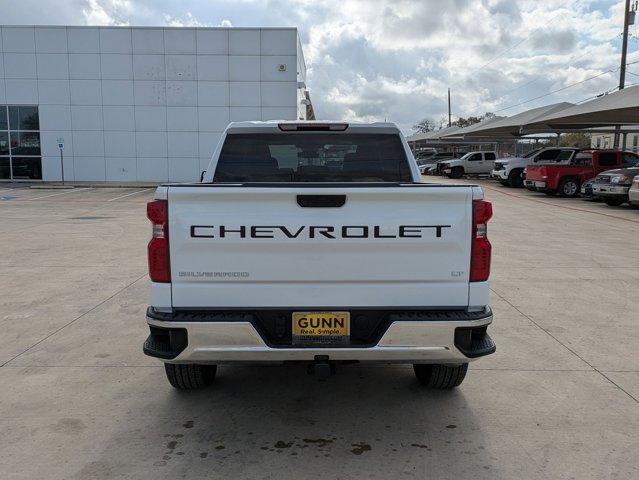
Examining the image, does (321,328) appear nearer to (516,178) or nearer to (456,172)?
(516,178)

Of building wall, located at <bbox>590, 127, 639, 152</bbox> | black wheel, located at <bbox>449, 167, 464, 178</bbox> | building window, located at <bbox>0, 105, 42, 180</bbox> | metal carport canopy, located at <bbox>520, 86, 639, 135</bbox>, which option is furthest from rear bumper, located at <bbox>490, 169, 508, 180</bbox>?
building wall, located at <bbox>590, 127, 639, 152</bbox>

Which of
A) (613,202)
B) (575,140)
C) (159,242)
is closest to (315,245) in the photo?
(159,242)

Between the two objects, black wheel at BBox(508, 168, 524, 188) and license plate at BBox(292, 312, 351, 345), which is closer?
license plate at BBox(292, 312, 351, 345)

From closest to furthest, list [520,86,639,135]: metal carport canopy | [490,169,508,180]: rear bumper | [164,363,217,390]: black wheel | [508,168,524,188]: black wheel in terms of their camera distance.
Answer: [164,363,217,390]: black wheel < [520,86,639,135]: metal carport canopy < [508,168,524,188]: black wheel < [490,169,508,180]: rear bumper

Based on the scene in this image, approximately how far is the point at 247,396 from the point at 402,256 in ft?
5.73

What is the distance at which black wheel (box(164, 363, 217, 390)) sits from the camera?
13.7 ft

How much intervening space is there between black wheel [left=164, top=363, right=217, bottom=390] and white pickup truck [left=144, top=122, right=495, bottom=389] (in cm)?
68

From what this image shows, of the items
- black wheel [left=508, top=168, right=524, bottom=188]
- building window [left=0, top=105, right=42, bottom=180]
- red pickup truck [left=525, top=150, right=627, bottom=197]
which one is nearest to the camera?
red pickup truck [left=525, top=150, right=627, bottom=197]

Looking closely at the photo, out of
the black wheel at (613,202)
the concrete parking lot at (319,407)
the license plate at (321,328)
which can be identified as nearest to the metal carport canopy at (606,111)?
the black wheel at (613,202)

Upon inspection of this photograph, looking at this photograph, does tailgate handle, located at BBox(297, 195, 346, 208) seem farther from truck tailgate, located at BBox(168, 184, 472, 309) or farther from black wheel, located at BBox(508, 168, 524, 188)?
black wheel, located at BBox(508, 168, 524, 188)

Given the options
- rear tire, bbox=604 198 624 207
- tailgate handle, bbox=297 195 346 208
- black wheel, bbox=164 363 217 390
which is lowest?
black wheel, bbox=164 363 217 390

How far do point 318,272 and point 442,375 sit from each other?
1.49 meters

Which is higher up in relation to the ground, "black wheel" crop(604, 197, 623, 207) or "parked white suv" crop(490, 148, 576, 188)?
"parked white suv" crop(490, 148, 576, 188)

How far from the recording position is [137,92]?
97.9 ft
